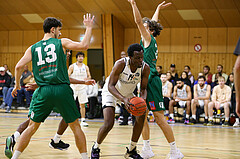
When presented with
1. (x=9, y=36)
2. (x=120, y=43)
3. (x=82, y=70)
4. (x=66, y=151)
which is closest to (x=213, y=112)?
(x=82, y=70)

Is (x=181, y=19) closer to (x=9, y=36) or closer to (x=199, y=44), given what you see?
(x=199, y=44)

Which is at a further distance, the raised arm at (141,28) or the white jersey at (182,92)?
the white jersey at (182,92)

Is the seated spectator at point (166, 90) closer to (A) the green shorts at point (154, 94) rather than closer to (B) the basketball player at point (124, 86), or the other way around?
(A) the green shorts at point (154, 94)

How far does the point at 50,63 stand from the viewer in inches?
149

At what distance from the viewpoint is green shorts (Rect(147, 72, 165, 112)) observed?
4719 mm

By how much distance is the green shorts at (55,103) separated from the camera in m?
3.72

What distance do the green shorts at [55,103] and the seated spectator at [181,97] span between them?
8.06 metres

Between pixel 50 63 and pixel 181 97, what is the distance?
27.6ft

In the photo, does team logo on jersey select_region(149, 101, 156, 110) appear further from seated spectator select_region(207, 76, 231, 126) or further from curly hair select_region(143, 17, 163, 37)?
seated spectator select_region(207, 76, 231, 126)

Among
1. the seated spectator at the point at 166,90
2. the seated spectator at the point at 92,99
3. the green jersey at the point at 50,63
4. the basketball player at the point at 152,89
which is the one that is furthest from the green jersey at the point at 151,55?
the seated spectator at the point at 92,99

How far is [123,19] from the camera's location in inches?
607

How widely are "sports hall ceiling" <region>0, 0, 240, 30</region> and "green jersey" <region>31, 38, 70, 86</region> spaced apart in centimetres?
1026

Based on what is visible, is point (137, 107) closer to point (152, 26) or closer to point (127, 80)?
point (127, 80)

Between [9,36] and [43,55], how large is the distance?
1559 centimetres
